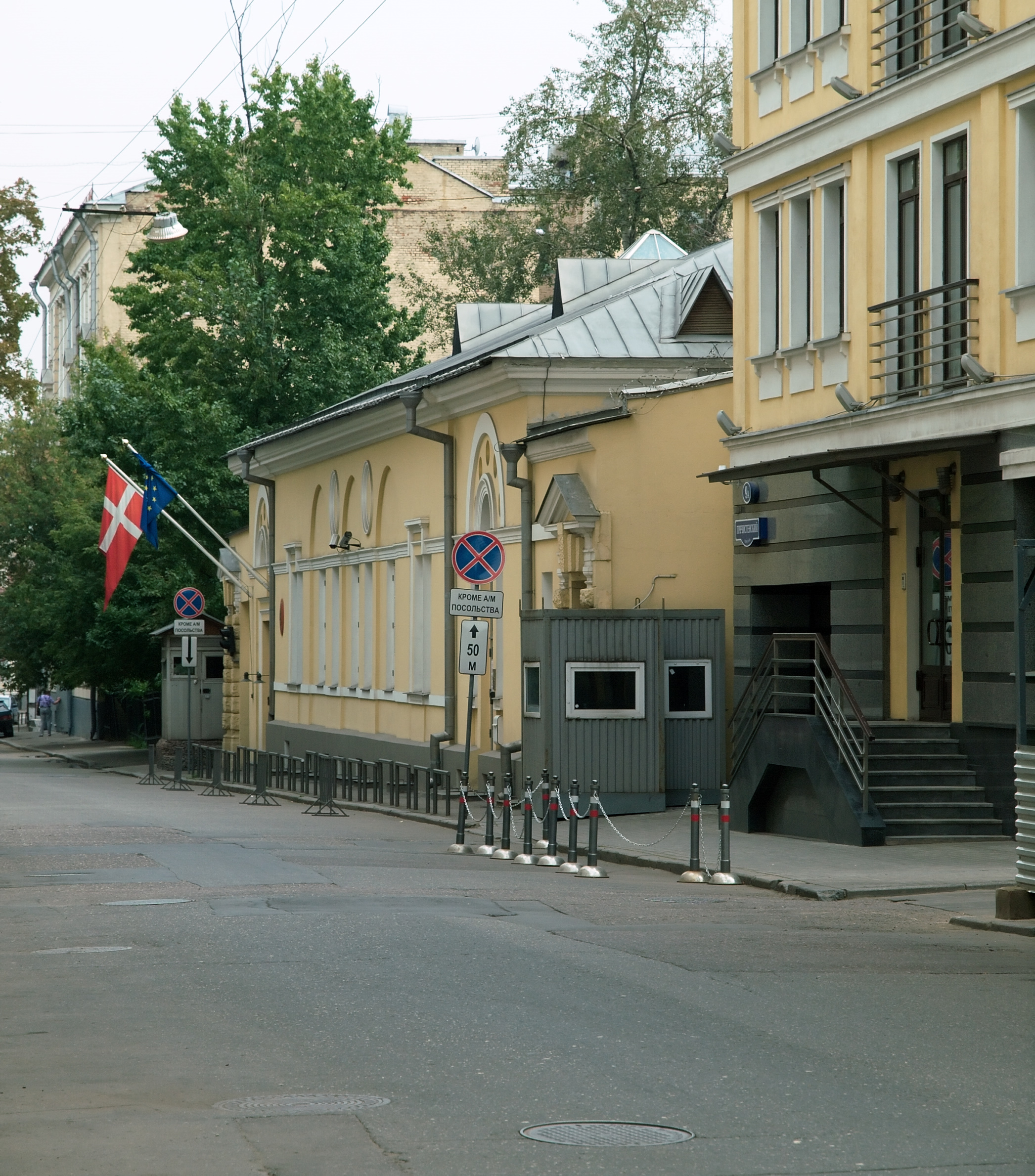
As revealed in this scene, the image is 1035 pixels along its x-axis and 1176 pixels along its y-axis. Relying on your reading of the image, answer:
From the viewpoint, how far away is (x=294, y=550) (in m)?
39.4

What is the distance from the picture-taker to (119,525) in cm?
3625

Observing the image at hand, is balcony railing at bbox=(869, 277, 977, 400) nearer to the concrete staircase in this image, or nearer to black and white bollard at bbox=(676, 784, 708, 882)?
the concrete staircase

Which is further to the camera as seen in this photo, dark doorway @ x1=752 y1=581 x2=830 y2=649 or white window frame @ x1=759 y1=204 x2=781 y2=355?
dark doorway @ x1=752 y1=581 x2=830 y2=649

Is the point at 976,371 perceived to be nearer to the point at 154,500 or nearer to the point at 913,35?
the point at 913,35

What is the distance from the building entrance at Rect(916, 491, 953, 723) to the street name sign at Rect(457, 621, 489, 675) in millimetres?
4814

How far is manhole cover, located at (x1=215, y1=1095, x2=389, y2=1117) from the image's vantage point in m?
6.74

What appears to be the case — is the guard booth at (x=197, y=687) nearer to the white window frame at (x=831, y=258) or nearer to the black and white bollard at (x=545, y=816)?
the black and white bollard at (x=545, y=816)

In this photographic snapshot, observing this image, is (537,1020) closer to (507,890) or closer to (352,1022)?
(352,1022)

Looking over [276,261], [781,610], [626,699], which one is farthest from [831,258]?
[276,261]

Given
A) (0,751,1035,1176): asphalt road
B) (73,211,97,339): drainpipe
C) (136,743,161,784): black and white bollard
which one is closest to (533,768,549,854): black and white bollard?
(0,751,1035,1176): asphalt road

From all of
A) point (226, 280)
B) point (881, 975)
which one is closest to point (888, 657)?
point (881, 975)

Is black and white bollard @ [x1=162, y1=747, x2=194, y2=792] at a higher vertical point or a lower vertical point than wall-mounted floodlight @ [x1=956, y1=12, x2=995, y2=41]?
lower

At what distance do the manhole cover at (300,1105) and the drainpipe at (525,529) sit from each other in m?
18.4

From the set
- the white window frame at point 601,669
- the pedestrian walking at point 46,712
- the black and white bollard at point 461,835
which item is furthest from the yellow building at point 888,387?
the pedestrian walking at point 46,712
